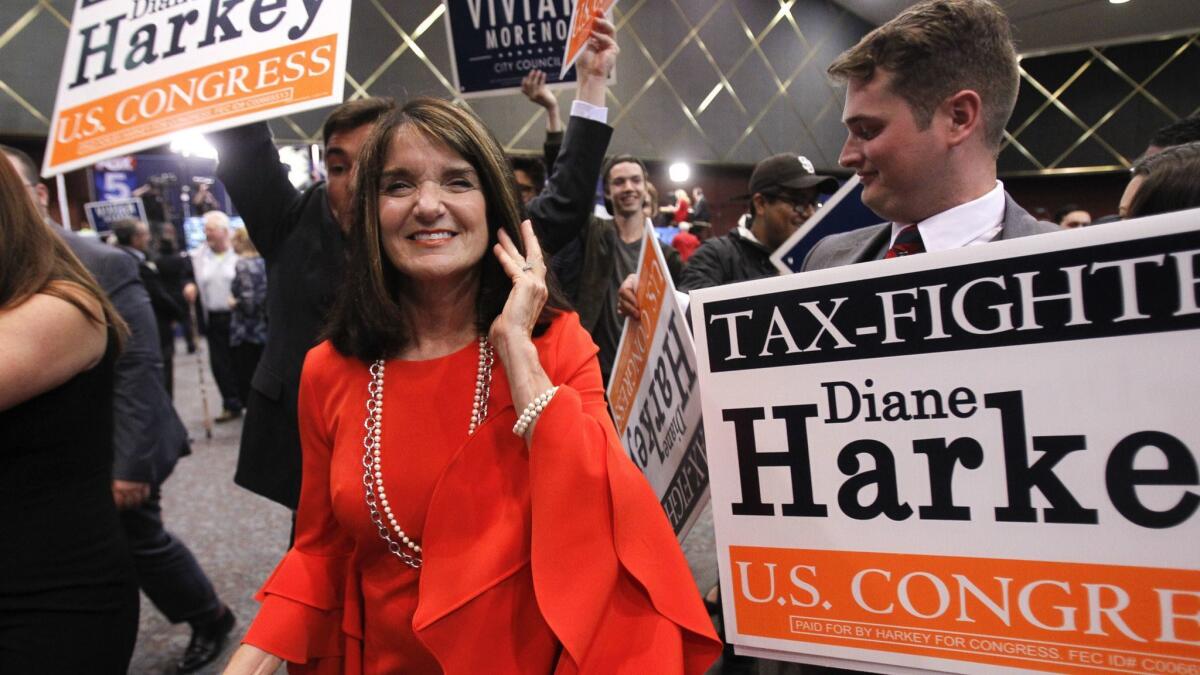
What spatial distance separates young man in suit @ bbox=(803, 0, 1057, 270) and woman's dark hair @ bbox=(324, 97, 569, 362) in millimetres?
544

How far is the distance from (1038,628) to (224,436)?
6.25m

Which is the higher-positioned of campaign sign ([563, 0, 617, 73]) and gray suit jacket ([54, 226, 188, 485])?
campaign sign ([563, 0, 617, 73])

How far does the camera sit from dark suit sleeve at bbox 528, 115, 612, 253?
5.89 ft

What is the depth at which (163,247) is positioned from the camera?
22.3 feet

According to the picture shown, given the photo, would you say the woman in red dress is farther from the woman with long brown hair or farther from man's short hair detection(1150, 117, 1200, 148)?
man's short hair detection(1150, 117, 1200, 148)

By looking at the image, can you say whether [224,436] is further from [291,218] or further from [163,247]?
[291,218]

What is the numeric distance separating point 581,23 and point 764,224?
1.27 m

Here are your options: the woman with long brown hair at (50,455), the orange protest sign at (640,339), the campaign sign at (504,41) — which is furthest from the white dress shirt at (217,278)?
the orange protest sign at (640,339)

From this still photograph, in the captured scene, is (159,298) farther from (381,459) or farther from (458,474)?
(458,474)

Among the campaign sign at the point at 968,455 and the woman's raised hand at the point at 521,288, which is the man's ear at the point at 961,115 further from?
the woman's raised hand at the point at 521,288

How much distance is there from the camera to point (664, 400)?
1407 millimetres

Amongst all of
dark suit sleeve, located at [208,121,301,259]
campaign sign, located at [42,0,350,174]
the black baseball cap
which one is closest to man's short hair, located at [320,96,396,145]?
campaign sign, located at [42,0,350,174]

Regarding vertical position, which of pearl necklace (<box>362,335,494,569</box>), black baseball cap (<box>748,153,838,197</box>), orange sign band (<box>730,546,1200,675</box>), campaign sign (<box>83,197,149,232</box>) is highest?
campaign sign (<box>83,197,149,232</box>)

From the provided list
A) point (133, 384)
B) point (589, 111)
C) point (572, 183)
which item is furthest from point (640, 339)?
point (133, 384)
